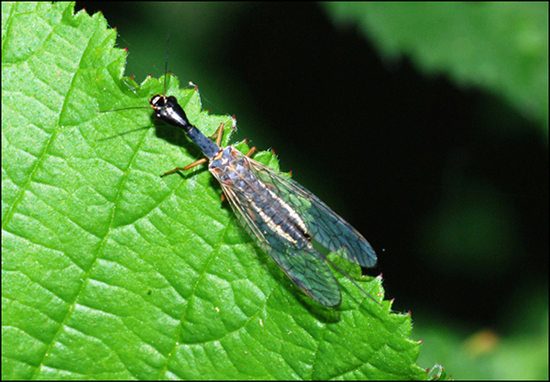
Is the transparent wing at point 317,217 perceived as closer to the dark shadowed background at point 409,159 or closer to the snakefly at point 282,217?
the snakefly at point 282,217

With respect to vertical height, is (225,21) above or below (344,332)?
above

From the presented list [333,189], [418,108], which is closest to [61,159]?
[333,189]

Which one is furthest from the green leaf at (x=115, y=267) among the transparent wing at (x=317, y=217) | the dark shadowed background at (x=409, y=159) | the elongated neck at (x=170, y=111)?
the dark shadowed background at (x=409, y=159)

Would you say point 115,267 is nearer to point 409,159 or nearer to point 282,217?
point 282,217

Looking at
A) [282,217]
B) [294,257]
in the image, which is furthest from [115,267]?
[282,217]

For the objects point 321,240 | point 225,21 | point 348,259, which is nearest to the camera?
point 348,259

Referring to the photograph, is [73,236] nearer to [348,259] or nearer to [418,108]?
[348,259]
